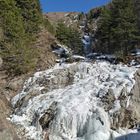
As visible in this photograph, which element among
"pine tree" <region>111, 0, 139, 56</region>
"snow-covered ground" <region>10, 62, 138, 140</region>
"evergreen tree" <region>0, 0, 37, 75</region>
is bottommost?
"snow-covered ground" <region>10, 62, 138, 140</region>

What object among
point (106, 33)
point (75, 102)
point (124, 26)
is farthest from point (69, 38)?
point (75, 102)

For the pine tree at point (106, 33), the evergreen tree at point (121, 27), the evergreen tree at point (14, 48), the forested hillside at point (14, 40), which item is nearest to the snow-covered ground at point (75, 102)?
the evergreen tree at point (14, 48)

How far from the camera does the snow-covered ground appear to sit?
63.6 feet

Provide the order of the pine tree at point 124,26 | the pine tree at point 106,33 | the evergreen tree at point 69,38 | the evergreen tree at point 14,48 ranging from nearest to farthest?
the evergreen tree at point 14,48
the pine tree at point 124,26
the pine tree at point 106,33
the evergreen tree at point 69,38

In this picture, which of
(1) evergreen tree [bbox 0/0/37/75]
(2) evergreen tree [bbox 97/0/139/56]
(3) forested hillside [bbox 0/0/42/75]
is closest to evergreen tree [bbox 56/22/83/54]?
(2) evergreen tree [bbox 97/0/139/56]

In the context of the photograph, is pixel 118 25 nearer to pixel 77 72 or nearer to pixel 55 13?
pixel 77 72

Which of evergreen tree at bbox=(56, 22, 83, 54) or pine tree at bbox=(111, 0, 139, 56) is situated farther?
evergreen tree at bbox=(56, 22, 83, 54)

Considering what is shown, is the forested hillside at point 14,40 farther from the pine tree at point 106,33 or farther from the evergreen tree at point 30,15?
the pine tree at point 106,33

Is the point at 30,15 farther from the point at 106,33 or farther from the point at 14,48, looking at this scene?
the point at 14,48

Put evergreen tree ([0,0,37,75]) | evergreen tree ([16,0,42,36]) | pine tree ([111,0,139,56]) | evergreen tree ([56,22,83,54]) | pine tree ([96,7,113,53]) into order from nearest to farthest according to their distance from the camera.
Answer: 1. evergreen tree ([0,0,37,75])
2. evergreen tree ([16,0,42,36])
3. pine tree ([111,0,139,56])
4. pine tree ([96,7,113,53])
5. evergreen tree ([56,22,83,54])

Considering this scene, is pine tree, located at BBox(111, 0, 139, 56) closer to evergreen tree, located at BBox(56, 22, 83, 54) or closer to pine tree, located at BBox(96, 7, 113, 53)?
pine tree, located at BBox(96, 7, 113, 53)

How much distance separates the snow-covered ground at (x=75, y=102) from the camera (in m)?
19.4

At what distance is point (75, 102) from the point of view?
69.1 ft

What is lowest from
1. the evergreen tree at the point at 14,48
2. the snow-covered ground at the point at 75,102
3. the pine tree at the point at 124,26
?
the snow-covered ground at the point at 75,102
